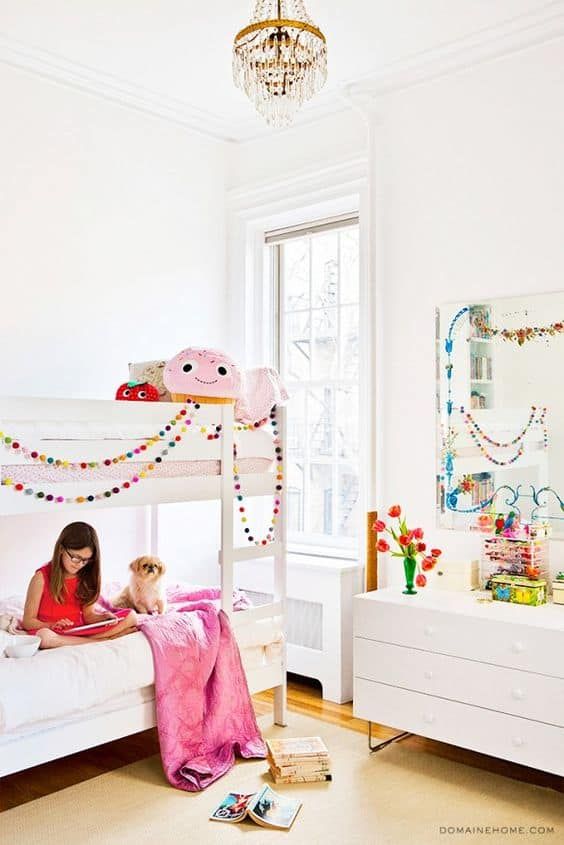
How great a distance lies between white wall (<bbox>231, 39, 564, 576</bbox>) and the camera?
3.22 metres

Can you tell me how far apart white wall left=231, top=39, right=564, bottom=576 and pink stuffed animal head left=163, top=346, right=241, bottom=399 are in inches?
33.7

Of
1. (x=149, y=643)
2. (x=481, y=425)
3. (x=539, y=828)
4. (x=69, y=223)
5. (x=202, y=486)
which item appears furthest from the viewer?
(x=69, y=223)

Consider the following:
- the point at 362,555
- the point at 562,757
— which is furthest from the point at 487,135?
the point at 562,757

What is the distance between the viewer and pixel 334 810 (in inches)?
103

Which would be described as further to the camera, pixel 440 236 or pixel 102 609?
pixel 440 236

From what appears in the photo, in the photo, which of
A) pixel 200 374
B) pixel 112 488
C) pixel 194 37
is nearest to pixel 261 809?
pixel 112 488

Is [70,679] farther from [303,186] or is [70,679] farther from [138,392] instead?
[303,186]

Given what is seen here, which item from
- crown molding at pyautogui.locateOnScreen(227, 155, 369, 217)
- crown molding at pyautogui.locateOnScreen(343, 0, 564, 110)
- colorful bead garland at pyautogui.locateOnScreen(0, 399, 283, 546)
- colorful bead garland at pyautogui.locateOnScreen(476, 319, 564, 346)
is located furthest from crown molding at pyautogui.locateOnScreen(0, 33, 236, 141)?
colorful bead garland at pyautogui.locateOnScreen(476, 319, 564, 346)

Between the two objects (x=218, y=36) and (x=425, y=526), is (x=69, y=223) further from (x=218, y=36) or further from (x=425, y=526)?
(x=425, y=526)

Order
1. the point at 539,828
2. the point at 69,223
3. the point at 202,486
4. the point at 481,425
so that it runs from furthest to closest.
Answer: the point at 69,223, the point at 481,425, the point at 202,486, the point at 539,828

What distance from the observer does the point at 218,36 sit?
326 centimetres

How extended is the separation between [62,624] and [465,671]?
1.41 metres

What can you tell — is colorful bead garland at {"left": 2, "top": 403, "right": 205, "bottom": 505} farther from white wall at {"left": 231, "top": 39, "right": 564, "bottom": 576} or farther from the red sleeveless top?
white wall at {"left": 231, "top": 39, "right": 564, "bottom": 576}

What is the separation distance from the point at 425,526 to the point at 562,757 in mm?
1176
